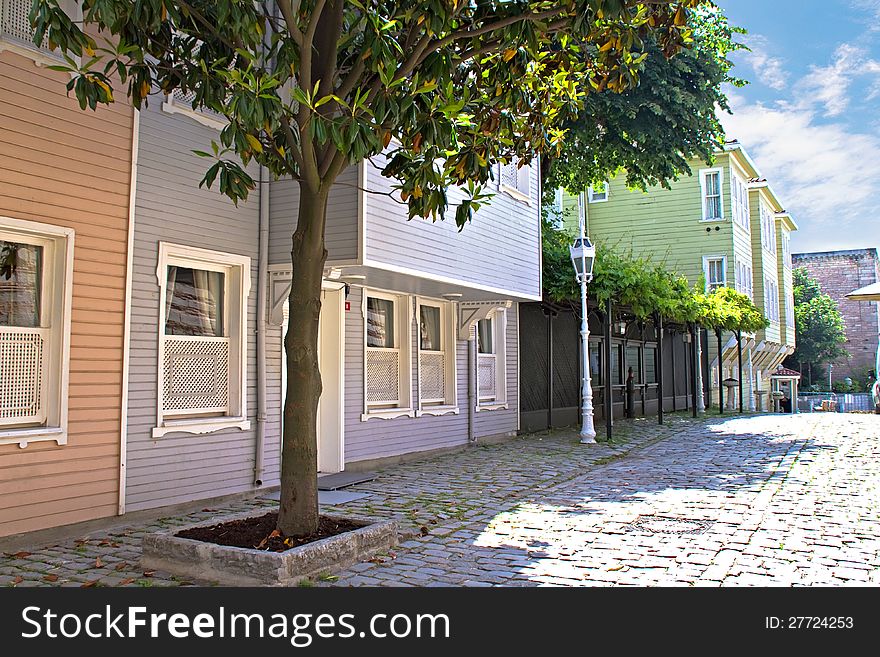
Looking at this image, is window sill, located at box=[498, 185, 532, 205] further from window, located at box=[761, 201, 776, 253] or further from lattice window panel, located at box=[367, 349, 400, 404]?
window, located at box=[761, 201, 776, 253]

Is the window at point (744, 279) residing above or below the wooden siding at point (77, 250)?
above

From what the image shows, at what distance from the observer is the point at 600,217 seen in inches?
1160

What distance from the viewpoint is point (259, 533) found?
5.80 meters

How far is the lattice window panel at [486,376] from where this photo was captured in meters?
14.2

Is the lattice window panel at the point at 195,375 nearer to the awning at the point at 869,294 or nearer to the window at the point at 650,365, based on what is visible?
the awning at the point at 869,294

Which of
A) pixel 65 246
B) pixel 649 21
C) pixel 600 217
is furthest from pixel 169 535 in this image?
pixel 600 217

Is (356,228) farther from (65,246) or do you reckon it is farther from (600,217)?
(600,217)

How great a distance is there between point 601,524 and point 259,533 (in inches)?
125

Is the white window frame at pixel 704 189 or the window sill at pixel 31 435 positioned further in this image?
the white window frame at pixel 704 189

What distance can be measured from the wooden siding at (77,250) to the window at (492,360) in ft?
25.7

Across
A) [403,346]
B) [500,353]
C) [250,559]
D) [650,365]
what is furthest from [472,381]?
[650,365]

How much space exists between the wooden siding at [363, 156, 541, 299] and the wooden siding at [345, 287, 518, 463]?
1377mm

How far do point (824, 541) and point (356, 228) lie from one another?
18.3 feet

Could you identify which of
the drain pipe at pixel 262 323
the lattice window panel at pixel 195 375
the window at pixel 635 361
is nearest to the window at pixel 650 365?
the window at pixel 635 361
